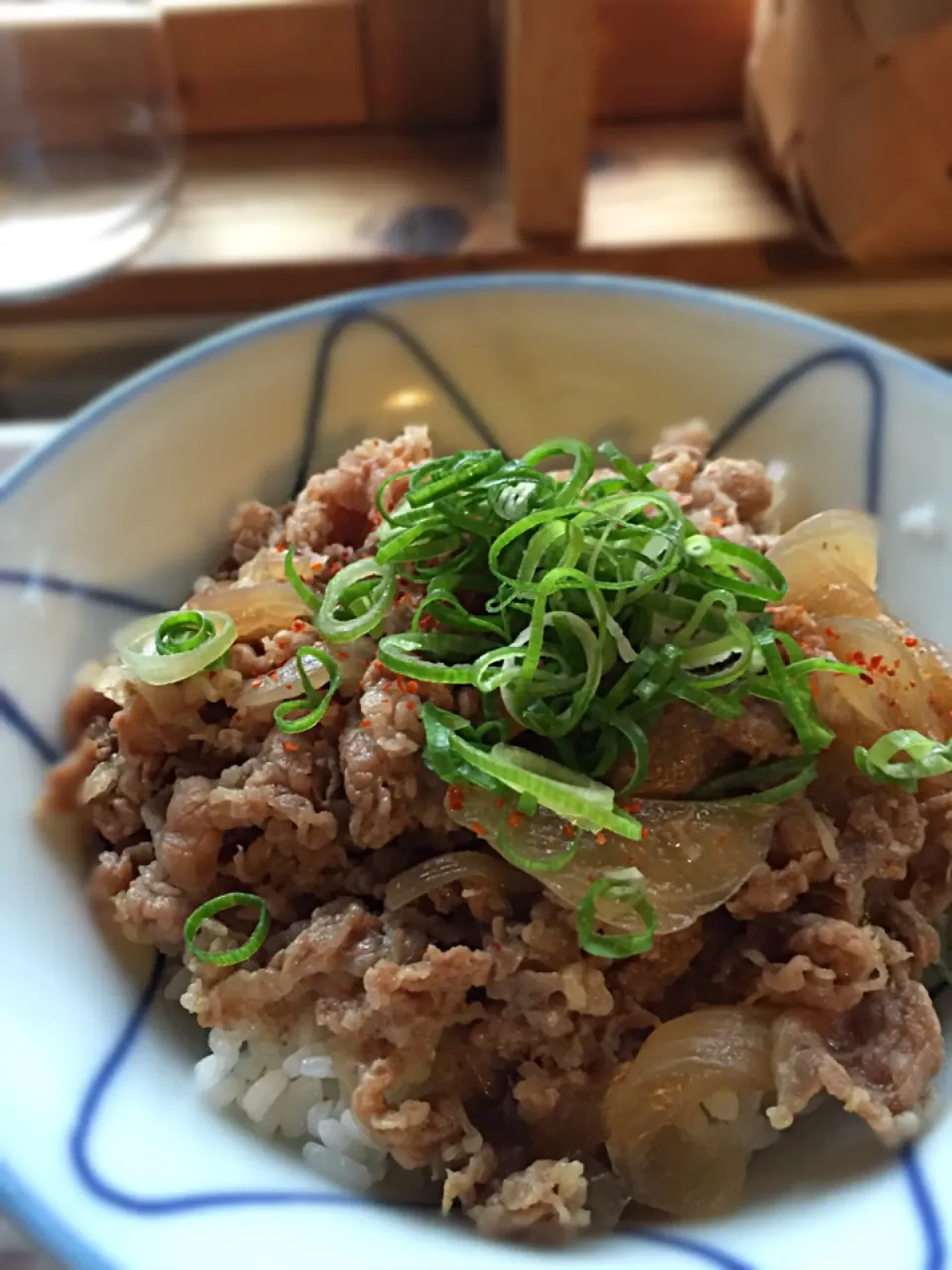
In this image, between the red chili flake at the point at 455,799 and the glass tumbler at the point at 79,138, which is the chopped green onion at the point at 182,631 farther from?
the glass tumbler at the point at 79,138

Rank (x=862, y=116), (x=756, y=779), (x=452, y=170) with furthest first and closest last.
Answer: (x=452, y=170)
(x=862, y=116)
(x=756, y=779)

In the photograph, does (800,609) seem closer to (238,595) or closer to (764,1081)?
(764,1081)

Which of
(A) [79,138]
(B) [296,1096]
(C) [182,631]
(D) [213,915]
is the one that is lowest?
(B) [296,1096]

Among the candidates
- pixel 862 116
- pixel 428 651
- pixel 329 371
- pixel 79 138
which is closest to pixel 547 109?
pixel 862 116

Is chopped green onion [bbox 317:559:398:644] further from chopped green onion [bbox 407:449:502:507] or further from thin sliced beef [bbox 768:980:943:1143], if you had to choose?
thin sliced beef [bbox 768:980:943:1143]

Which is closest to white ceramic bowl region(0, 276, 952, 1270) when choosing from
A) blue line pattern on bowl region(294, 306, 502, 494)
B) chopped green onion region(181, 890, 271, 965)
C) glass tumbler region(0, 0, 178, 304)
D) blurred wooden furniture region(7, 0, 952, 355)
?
blue line pattern on bowl region(294, 306, 502, 494)

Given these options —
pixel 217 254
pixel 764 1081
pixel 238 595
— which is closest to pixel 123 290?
pixel 217 254

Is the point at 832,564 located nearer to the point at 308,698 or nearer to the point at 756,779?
the point at 756,779
